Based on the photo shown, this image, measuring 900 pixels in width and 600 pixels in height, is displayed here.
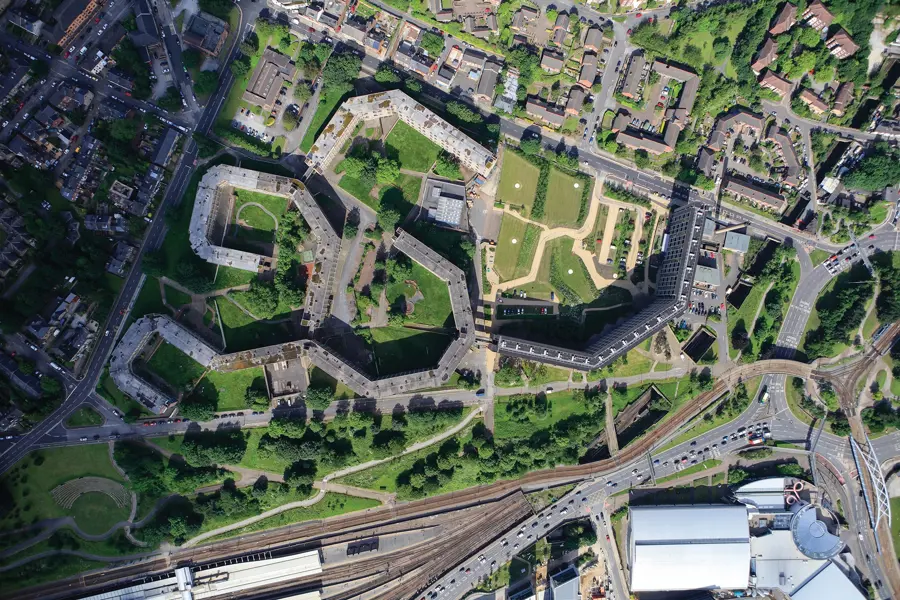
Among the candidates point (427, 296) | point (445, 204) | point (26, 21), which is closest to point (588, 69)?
point (445, 204)

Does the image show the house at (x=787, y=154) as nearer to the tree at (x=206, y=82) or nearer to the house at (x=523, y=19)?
the house at (x=523, y=19)

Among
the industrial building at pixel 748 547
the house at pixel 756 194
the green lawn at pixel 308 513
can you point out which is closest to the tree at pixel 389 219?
the green lawn at pixel 308 513

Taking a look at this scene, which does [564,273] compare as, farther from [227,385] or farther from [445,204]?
[227,385]

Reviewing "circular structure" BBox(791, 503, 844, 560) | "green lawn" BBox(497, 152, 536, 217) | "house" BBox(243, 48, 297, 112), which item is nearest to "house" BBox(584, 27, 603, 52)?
Answer: "green lawn" BBox(497, 152, 536, 217)

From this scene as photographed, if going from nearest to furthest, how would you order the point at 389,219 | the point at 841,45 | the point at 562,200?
1. the point at 389,219
2. the point at 562,200
3. the point at 841,45

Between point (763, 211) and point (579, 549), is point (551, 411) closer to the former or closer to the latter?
point (579, 549)

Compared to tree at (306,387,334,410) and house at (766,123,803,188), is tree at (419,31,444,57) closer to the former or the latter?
tree at (306,387,334,410)

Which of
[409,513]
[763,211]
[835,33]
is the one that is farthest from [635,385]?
[835,33]
